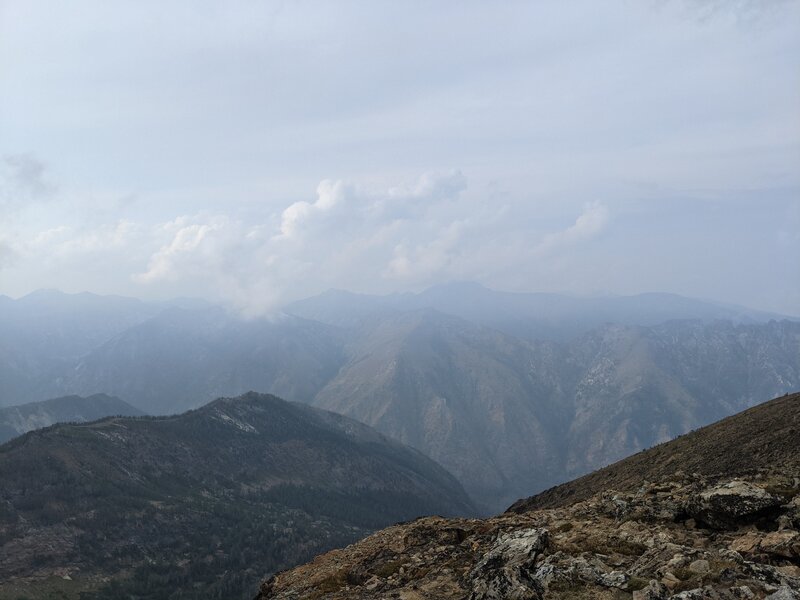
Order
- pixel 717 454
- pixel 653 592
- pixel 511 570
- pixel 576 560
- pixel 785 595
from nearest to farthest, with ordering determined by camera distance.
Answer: pixel 785 595
pixel 653 592
pixel 511 570
pixel 576 560
pixel 717 454

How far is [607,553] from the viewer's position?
27469mm

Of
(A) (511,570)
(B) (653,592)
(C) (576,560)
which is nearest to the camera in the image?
(B) (653,592)

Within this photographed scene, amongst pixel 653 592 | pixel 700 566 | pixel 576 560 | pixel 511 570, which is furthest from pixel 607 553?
pixel 653 592

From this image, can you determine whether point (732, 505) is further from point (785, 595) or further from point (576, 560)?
point (785, 595)

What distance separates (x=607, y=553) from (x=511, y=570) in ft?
19.6

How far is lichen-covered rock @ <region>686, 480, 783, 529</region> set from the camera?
27.8 metres

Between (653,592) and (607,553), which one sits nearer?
(653,592)

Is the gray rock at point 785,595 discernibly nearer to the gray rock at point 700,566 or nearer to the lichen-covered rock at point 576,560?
the lichen-covered rock at point 576,560

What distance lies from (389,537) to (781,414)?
6096cm

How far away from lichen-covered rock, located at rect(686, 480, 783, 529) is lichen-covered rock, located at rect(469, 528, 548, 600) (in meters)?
9.00

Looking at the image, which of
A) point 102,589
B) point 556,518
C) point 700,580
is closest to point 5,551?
point 102,589

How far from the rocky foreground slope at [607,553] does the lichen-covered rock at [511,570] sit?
0.22 ft

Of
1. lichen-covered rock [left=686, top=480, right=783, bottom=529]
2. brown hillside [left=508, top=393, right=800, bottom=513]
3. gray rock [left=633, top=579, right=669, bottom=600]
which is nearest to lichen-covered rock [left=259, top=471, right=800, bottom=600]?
gray rock [left=633, top=579, right=669, bottom=600]

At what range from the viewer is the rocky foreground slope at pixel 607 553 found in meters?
22.1
